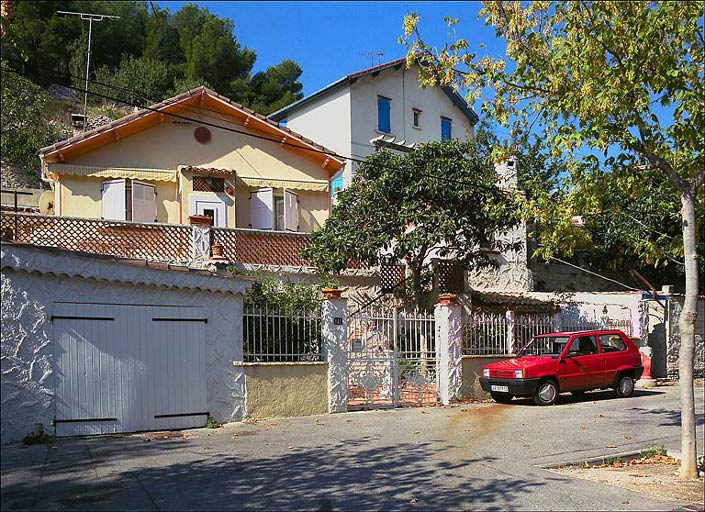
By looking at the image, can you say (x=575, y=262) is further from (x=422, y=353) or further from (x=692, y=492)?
(x=692, y=492)

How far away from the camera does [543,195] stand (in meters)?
11.1

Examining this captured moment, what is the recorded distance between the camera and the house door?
21.2 metres

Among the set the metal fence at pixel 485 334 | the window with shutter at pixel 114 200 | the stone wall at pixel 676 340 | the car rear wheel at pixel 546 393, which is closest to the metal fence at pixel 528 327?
the metal fence at pixel 485 334

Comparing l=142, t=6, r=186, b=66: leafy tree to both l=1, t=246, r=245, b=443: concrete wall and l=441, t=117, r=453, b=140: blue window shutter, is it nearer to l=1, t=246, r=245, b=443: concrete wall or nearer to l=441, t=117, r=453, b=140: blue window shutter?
l=441, t=117, r=453, b=140: blue window shutter

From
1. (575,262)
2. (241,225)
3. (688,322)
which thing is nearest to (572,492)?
(688,322)

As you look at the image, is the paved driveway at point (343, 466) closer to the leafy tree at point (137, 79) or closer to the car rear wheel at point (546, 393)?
the car rear wheel at point (546, 393)

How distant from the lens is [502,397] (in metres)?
15.7

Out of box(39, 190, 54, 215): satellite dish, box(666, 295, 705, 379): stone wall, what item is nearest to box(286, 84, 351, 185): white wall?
box(39, 190, 54, 215): satellite dish

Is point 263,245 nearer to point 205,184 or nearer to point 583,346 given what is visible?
point 205,184

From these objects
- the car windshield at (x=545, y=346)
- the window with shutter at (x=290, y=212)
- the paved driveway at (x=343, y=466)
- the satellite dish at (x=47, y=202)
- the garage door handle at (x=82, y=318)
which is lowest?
the paved driveway at (x=343, y=466)

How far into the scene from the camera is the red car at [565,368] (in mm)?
15008

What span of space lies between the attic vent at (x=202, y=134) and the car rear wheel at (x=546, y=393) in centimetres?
1272

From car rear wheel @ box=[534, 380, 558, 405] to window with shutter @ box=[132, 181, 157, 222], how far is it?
12.2 m

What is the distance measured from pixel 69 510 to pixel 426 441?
5.55 m
